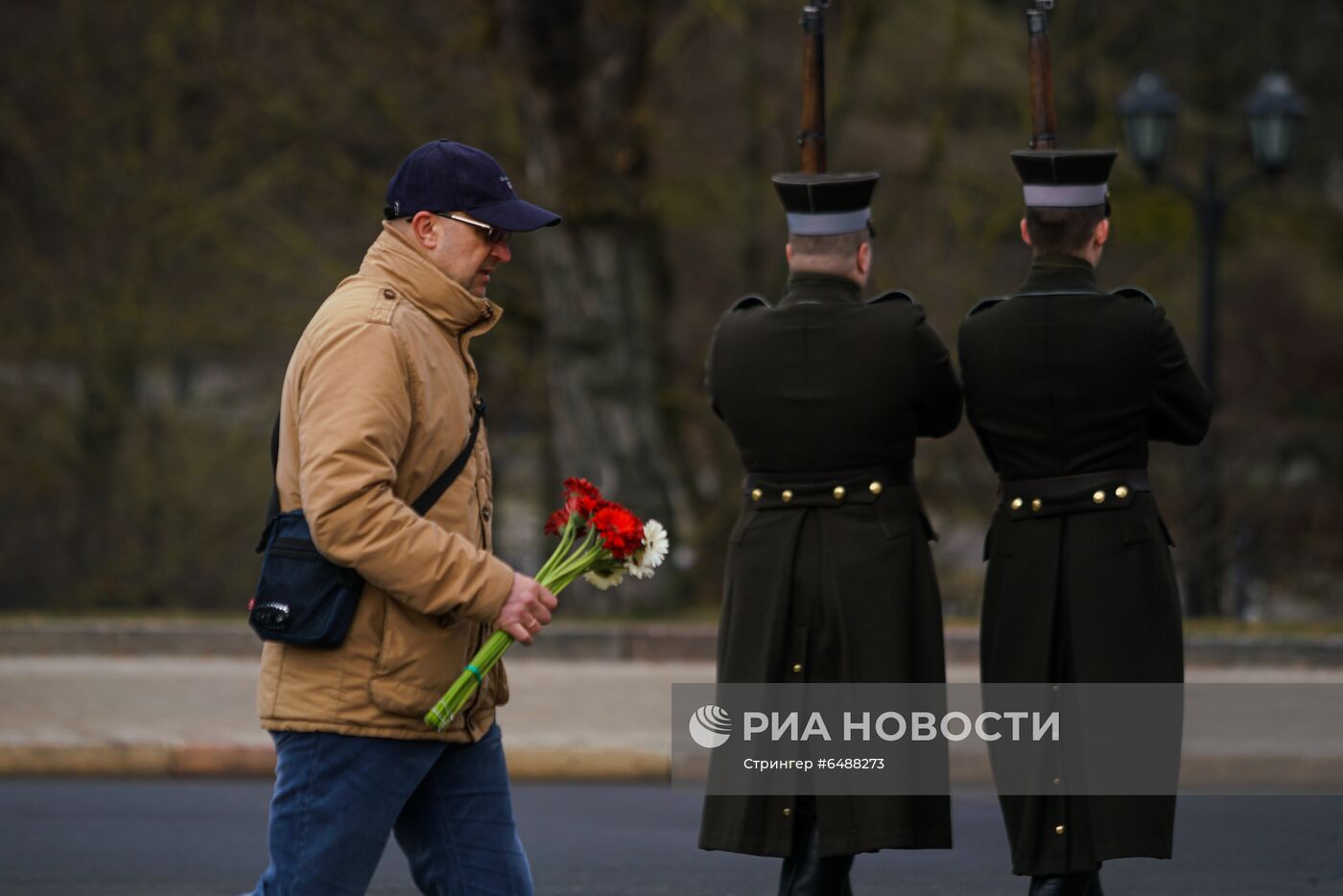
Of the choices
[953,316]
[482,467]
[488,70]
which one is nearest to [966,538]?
[953,316]

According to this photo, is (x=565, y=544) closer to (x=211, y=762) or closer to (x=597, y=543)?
(x=597, y=543)

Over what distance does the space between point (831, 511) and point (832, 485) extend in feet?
0.22

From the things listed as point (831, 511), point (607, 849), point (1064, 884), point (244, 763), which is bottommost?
point (244, 763)

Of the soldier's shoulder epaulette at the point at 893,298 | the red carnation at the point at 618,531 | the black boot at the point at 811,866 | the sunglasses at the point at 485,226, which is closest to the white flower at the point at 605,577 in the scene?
the red carnation at the point at 618,531

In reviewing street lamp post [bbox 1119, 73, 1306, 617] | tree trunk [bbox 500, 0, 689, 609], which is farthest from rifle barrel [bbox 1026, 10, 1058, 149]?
tree trunk [bbox 500, 0, 689, 609]

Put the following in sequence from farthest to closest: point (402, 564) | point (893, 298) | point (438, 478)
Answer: point (893, 298) < point (438, 478) < point (402, 564)

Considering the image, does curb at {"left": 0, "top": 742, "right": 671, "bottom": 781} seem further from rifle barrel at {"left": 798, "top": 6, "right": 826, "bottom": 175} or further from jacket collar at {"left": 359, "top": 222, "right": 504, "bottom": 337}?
jacket collar at {"left": 359, "top": 222, "right": 504, "bottom": 337}

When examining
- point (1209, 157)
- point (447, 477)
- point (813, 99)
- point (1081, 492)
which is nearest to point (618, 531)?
point (447, 477)

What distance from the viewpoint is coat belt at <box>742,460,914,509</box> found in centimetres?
528

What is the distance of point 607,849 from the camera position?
748cm

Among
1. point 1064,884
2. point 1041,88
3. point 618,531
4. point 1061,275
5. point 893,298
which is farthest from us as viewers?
point 1041,88

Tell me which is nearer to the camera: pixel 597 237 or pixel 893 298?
pixel 893 298

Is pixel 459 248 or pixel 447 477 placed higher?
pixel 459 248

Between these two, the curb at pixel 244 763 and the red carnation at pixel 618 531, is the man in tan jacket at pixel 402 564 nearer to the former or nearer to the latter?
the red carnation at pixel 618 531
